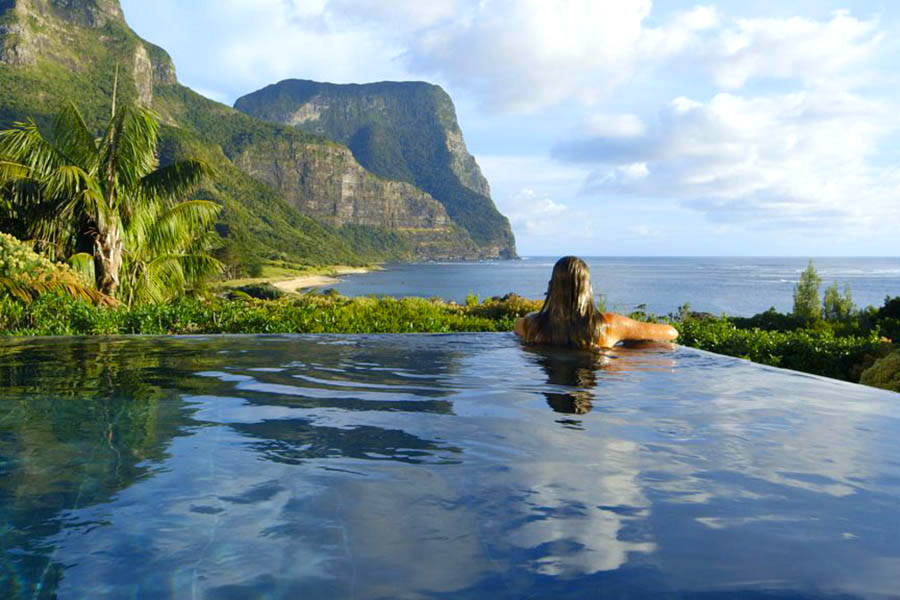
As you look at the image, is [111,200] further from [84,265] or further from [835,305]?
[835,305]

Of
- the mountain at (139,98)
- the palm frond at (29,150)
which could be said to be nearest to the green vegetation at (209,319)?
the palm frond at (29,150)

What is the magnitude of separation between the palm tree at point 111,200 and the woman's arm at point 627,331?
11582 mm

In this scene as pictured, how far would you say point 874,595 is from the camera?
2033mm

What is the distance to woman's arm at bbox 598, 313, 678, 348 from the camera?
8.10 metres

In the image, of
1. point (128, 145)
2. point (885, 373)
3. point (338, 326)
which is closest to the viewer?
point (885, 373)

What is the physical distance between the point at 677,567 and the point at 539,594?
566 millimetres

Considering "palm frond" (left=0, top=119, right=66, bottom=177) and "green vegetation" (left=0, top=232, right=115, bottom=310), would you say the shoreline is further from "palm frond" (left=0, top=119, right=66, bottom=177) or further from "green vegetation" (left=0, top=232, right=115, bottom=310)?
"green vegetation" (left=0, top=232, right=115, bottom=310)

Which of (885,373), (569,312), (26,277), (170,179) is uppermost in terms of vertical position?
(170,179)

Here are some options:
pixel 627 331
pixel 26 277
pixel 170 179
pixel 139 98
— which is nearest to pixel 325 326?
pixel 26 277

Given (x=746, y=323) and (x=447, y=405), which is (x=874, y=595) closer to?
(x=447, y=405)

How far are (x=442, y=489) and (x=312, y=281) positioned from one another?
340ft

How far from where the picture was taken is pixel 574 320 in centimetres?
793

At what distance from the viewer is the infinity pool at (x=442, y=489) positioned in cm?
216

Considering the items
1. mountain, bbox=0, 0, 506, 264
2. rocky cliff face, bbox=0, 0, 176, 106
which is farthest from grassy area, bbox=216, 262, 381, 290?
rocky cliff face, bbox=0, 0, 176, 106
